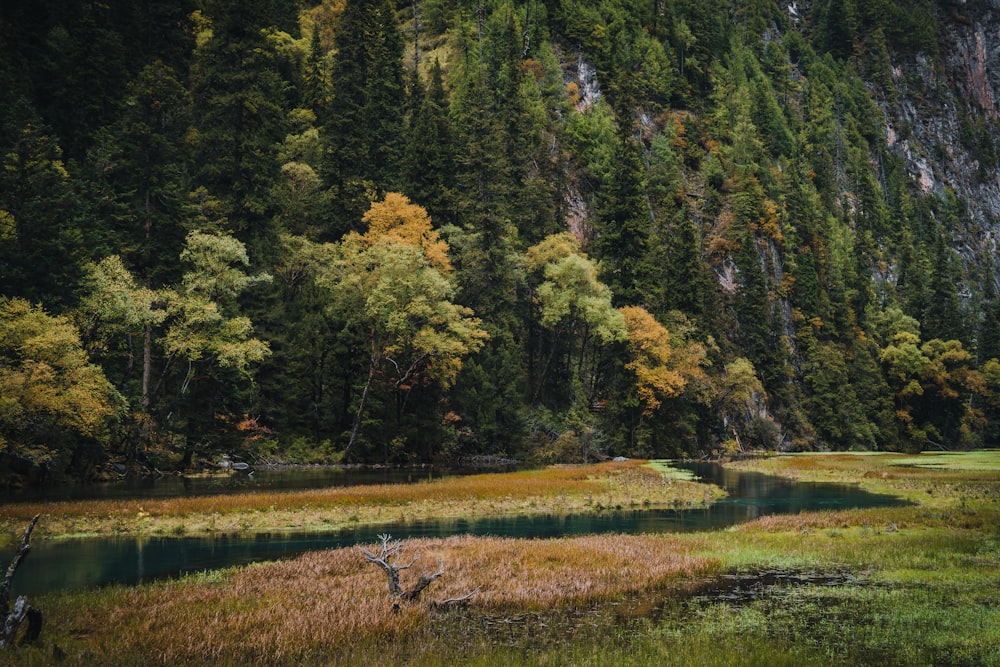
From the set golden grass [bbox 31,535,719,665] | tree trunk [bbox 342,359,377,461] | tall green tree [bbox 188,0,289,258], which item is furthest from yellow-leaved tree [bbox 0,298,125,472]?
tall green tree [bbox 188,0,289,258]

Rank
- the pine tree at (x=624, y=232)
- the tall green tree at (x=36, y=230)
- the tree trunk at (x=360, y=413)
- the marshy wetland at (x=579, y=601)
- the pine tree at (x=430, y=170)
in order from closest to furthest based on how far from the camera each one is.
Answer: the marshy wetland at (x=579, y=601), the tall green tree at (x=36, y=230), the tree trunk at (x=360, y=413), the pine tree at (x=430, y=170), the pine tree at (x=624, y=232)

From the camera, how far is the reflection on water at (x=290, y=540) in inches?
799

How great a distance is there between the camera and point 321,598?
16.2 metres

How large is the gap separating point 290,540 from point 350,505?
7548mm

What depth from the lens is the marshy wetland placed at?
12.5 m

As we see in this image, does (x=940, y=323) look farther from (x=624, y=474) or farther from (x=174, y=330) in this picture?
(x=174, y=330)

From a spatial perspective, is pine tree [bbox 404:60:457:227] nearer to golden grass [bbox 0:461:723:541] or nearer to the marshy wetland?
golden grass [bbox 0:461:723:541]

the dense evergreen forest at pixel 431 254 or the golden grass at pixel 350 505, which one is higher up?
the dense evergreen forest at pixel 431 254

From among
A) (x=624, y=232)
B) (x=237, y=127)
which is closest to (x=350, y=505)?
(x=237, y=127)

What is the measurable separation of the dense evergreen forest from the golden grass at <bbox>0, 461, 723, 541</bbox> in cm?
848

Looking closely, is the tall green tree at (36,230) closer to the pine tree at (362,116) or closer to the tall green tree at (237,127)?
the tall green tree at (237,127)

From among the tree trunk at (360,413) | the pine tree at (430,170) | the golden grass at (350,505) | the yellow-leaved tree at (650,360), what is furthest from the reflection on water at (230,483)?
the pine tree at (430,170)

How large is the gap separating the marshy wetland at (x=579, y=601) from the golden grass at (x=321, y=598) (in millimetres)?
61

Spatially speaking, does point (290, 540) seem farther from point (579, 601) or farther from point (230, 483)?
point (230, 483)
